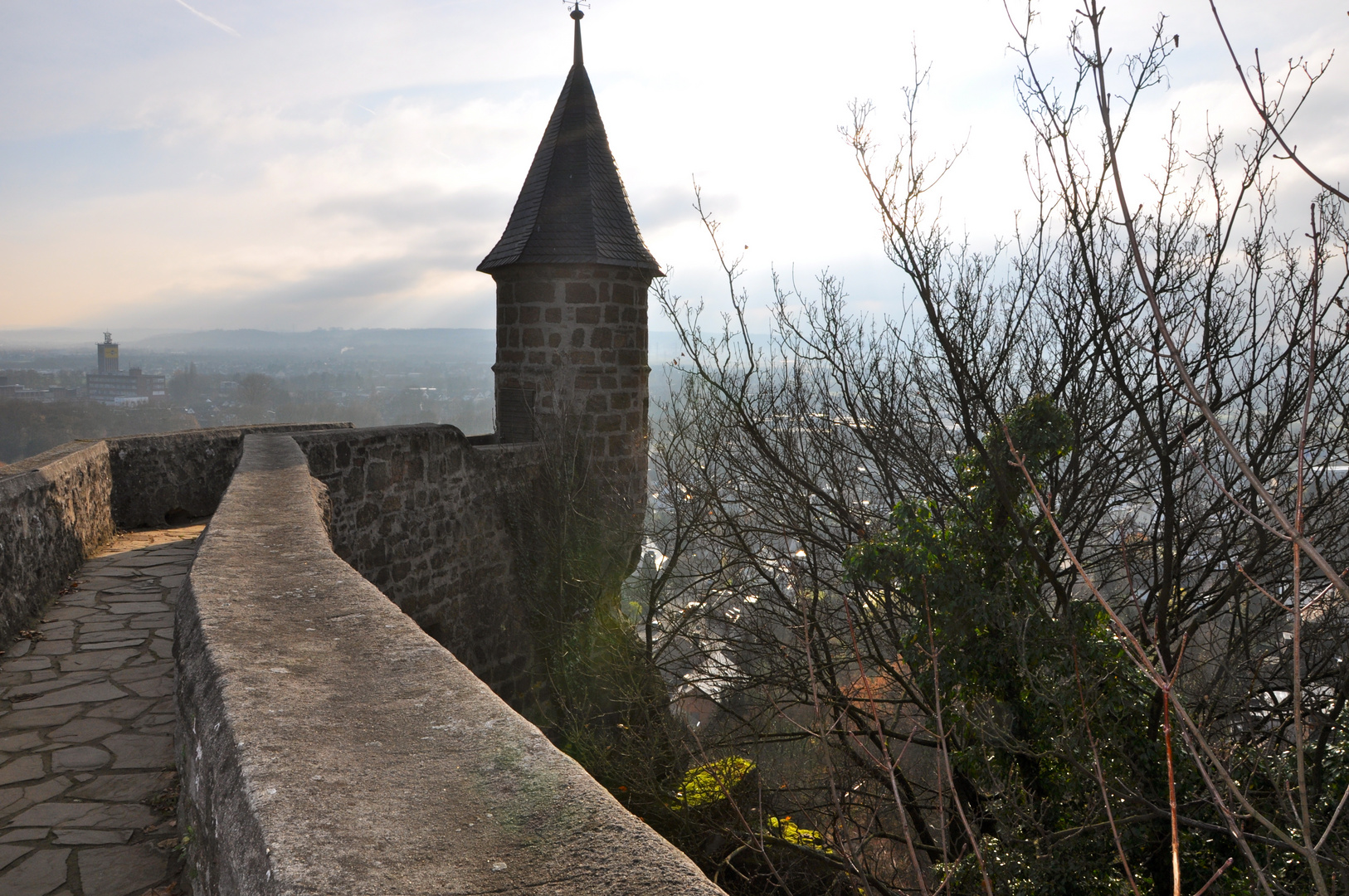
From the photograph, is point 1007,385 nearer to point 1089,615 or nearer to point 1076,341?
point 1076,341

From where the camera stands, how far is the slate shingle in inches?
352

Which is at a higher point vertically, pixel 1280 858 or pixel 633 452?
pixel 633 452

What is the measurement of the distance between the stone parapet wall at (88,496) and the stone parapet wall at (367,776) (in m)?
2.74

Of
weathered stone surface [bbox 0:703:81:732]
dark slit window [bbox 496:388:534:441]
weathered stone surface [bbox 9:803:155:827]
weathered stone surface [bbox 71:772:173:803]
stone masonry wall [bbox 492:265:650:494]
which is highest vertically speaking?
stone masonry wall [bbox 492:265:650:494]

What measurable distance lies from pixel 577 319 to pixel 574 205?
142 centimetres

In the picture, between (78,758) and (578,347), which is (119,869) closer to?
(78,758)

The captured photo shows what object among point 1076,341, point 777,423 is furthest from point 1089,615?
point 777,423

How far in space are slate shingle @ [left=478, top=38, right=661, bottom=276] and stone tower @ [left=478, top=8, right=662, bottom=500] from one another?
14mm

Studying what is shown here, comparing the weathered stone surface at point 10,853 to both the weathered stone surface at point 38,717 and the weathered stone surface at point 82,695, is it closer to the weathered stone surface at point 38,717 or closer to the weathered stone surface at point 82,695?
the weathered stone surface at point 38,717

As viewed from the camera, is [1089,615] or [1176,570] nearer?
[1089,615]

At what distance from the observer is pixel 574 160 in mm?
9734

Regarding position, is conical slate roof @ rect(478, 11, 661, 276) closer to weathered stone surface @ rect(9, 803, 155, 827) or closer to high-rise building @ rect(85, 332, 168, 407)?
weathered stone surface @ rect(9, 803, 155, 827)

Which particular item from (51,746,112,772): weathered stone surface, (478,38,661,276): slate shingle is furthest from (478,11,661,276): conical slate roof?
(51,746,112,772): weathered stone surface

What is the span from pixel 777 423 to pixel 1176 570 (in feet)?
11.8
